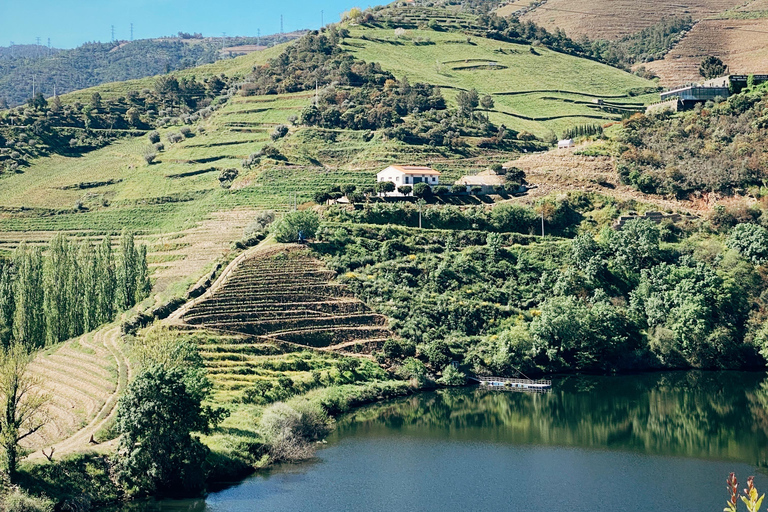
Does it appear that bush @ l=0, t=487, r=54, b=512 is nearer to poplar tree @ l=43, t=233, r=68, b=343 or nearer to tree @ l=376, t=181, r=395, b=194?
poplar tree @ l=43, t=233, r=68, b=343

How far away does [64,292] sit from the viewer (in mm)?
92250

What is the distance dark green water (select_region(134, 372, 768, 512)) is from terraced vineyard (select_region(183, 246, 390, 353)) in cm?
1094

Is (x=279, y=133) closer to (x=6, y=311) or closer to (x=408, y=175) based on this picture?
(x=408, y=175)

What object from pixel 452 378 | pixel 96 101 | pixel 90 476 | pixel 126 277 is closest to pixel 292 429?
pixel 90 476

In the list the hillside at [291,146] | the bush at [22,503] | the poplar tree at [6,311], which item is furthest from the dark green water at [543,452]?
the hillside at [291,146]

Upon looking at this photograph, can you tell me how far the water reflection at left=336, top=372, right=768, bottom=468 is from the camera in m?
69.9

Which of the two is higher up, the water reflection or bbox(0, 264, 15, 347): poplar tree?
bbox(0, 264, 15, 347): poplar tree

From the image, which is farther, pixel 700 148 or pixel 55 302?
pixel 700 148

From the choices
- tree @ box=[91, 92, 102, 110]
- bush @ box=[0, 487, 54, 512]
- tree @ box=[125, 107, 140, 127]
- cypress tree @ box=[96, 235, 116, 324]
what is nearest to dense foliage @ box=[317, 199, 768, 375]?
cypress tree @ box=[96, 235, 116, 324]

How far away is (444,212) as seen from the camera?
4350 inches

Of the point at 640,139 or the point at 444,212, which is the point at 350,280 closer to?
the point at 444,212

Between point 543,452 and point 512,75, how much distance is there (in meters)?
129

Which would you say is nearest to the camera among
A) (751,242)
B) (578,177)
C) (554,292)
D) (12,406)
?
(12,406)

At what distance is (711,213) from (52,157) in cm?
10740
